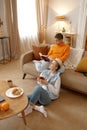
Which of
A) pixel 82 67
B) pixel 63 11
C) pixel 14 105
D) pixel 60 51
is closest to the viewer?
pixel 14 105

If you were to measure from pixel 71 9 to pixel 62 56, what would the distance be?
2.61 metres

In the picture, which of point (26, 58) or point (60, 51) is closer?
point (60, 51)

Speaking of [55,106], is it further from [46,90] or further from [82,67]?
[82,67]

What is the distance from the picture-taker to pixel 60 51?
296 cm

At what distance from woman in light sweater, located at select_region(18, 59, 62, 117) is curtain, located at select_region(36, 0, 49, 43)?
3.12m

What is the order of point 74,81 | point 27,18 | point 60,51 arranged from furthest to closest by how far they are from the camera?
point 27,18 → point 60,51 → point 74,81

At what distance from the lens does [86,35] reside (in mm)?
4812

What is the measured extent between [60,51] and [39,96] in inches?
44.4

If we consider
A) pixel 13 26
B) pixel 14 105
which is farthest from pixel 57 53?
pixel 13 26

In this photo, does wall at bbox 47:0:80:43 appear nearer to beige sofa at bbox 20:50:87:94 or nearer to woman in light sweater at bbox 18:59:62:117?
beige sofa at bbox 20:50:87:94

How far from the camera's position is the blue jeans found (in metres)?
2.19

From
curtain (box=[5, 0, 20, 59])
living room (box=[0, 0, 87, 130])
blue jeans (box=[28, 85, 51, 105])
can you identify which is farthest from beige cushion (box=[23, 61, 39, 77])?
curtain (box=[5, 0, 20, 59])

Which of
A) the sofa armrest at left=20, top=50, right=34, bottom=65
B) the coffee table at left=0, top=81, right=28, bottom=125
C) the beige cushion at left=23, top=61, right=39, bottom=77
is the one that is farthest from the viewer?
the sofa armrest at left=20, top=50, right=34, bottom=65

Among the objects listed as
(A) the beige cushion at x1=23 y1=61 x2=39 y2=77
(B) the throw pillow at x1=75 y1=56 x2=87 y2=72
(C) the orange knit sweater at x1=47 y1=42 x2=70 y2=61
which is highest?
(C) the orange knit sweater at x1=47 y1=42 x2=70 y2=61
